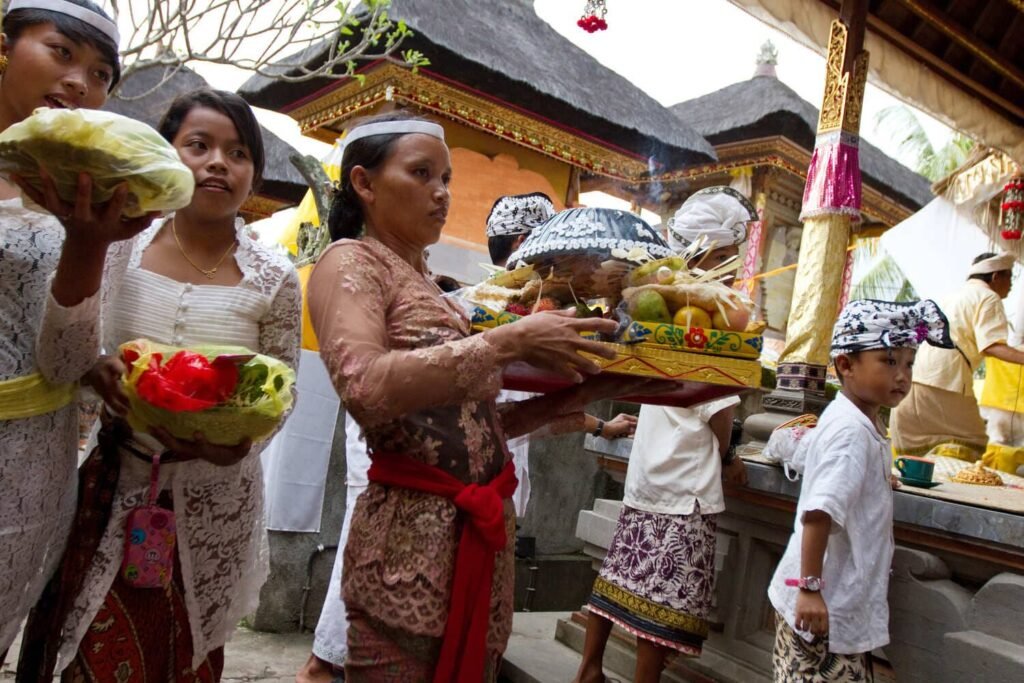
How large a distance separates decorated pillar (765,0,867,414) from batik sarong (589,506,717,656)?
9.21ft

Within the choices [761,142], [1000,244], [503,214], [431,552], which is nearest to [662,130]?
[761,142]

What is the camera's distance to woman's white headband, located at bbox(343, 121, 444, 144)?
1.79 m

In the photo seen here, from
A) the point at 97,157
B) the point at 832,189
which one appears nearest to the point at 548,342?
the point at 97,157

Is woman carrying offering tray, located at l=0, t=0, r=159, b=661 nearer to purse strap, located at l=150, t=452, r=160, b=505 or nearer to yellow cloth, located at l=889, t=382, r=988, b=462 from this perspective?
purse strap, located at l=150, t=452, r=160, b=505

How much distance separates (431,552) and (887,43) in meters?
7.01

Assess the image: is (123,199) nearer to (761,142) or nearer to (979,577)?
(979,577)

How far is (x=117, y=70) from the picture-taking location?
6.15 ft

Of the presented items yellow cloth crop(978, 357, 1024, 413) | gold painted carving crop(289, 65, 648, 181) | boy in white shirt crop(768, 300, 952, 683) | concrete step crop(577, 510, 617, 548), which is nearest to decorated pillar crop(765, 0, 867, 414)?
yellow cloth crop(978, 357, 1024, 413)

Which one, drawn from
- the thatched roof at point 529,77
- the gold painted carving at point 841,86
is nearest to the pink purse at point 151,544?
the gold painted carving at point 841,86

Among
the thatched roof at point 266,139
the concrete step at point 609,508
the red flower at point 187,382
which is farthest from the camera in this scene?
the thatched roof at point 266,139

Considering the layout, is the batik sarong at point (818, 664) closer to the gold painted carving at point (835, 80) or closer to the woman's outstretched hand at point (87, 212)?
the woman's outstretched hand at point (87, 212)

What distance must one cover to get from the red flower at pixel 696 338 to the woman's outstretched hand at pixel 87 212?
1.12m

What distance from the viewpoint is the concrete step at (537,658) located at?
3.55m

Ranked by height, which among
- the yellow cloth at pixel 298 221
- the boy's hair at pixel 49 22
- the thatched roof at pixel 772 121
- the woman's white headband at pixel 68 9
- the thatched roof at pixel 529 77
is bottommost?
the boy's hair at pixel 49 22
